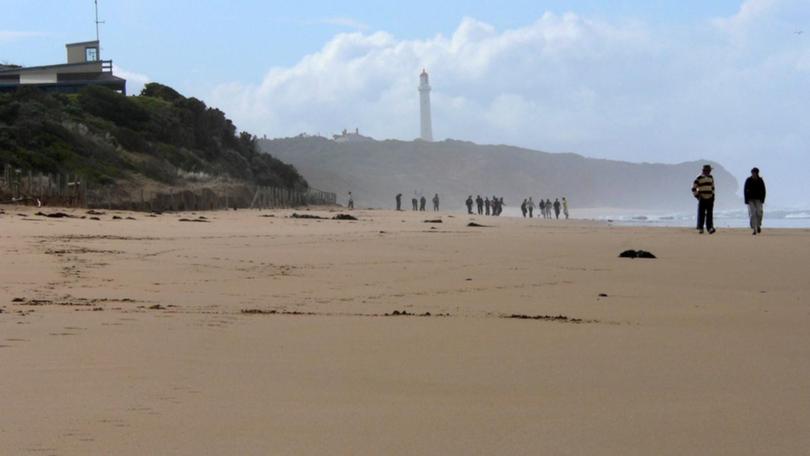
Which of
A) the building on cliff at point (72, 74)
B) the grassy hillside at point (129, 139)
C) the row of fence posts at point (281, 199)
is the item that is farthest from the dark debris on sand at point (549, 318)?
the building on cliff at point (72, 74)

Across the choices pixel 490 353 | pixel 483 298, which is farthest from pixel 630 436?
pixel 483 298

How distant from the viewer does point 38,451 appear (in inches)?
88.5

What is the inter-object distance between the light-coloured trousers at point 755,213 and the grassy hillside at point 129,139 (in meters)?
18.8

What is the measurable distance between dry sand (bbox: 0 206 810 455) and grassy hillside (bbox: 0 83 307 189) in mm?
22609

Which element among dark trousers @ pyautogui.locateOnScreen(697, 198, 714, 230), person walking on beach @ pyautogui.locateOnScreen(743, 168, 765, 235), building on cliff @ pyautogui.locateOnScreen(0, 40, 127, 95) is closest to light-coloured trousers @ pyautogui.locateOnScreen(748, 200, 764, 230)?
person walking on beach @ pyautogui.locateOnScreen(743, 168, 765, 235)

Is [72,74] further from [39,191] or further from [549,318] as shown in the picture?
[549,318]

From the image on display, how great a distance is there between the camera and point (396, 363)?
3.52 m

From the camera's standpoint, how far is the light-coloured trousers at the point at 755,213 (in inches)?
640

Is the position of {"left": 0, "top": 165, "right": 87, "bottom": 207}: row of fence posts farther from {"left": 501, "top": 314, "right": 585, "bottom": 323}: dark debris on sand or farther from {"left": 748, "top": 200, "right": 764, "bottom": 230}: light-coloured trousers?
{"left": 501, "top": 314, "right": 585, "bottom": 323}: dark debris on sand

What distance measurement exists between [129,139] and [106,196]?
1610 cm

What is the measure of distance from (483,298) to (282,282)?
163cm

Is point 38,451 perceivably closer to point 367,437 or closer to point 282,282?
point 367,437

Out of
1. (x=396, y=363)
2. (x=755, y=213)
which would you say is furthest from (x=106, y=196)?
(x=396, y=363)

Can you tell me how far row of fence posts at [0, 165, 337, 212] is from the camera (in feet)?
66.2
